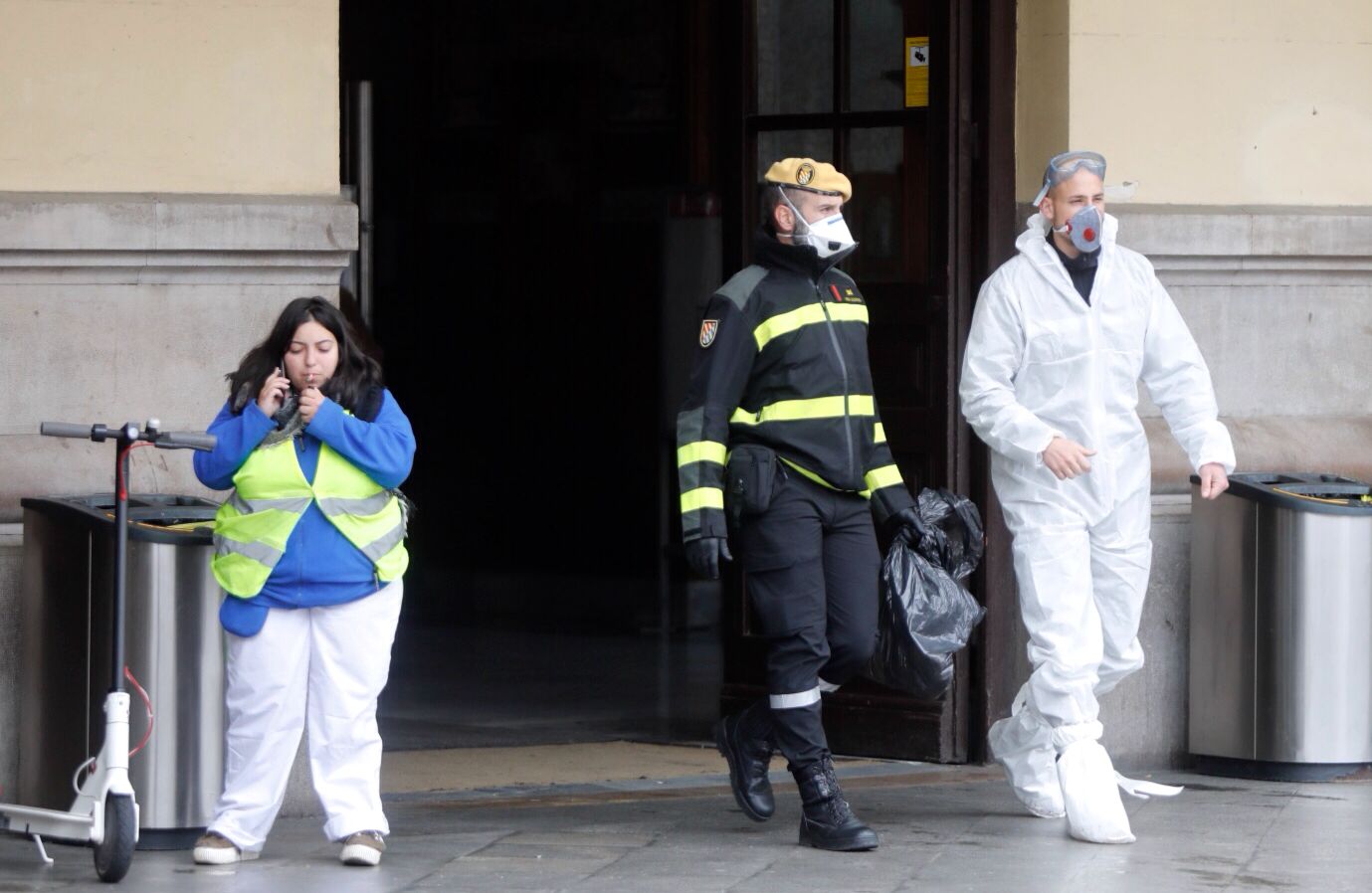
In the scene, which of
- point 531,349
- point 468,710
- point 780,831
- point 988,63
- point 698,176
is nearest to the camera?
point 780,831

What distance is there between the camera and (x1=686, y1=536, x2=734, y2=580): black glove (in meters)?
6.24

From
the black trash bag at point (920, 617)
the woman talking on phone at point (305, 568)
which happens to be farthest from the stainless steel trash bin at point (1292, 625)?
the woman talking on phone at point (305, 568)

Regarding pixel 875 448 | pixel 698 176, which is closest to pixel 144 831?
pixel 875 448

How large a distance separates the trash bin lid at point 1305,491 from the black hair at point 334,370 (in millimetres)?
2988

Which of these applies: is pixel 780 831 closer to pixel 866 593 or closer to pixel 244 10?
pixel 866 593

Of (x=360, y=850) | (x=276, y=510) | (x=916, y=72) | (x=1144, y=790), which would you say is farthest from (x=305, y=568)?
(x=916, y=72)

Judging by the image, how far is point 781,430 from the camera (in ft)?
21.1

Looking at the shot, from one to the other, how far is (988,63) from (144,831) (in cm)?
378

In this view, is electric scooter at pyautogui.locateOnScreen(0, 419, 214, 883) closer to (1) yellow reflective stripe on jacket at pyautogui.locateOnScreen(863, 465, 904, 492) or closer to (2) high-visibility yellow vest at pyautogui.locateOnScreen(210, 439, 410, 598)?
(2) high-visibility yellow vest at pyautogui.locateOnScreen(210, 439, 410, 598)

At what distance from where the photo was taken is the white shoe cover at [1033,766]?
6.96 metres

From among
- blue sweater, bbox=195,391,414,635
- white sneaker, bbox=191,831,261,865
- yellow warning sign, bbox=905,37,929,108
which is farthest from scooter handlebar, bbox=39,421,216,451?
yellow warning sign, bbox=905,37,929,108

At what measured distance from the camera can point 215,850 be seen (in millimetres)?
6148

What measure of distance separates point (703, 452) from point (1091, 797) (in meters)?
1.47

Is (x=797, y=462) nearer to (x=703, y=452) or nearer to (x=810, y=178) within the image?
(x=703, y=452)
